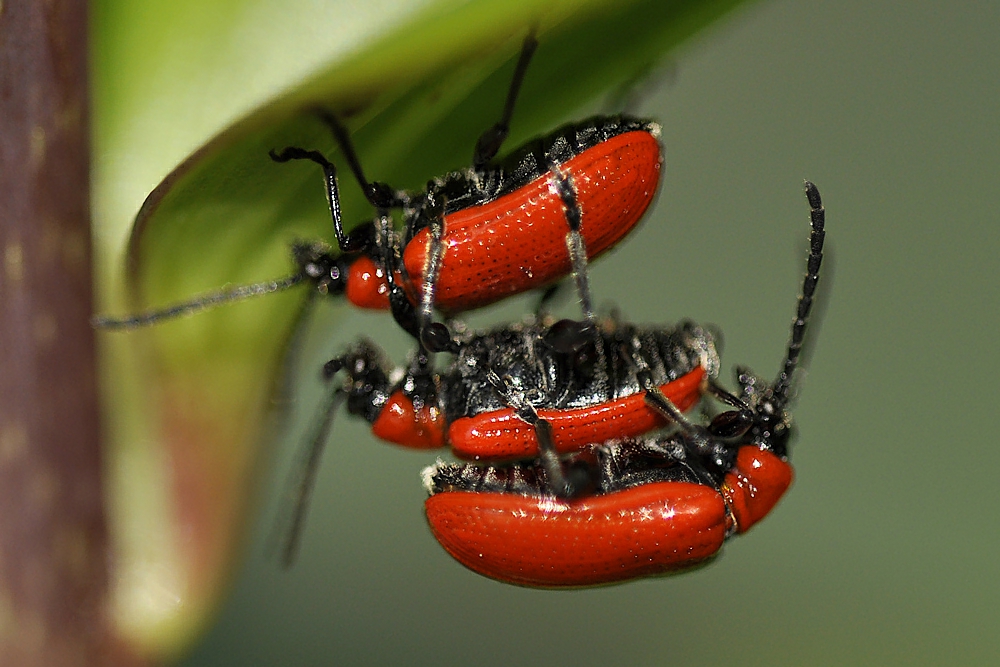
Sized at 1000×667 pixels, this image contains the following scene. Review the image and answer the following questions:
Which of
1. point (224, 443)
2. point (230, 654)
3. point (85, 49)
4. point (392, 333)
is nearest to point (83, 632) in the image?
point (224, 443)

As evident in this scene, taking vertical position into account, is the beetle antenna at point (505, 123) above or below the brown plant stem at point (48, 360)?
above

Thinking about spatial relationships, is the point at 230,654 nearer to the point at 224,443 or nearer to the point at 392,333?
the point at 224,443

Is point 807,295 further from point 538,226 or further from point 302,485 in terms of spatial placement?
point 302,485

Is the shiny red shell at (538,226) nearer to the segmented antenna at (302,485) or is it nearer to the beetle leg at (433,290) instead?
the beetle leg at (433,290)

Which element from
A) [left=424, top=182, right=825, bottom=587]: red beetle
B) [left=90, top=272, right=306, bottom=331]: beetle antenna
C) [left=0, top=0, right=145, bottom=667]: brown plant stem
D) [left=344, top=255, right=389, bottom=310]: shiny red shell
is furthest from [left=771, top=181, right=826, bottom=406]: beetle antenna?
[left=0, top=0, right=145, bottom=667]: brown plant stem

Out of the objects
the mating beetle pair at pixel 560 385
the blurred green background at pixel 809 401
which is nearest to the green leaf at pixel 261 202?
the mating beetle pair at pixel 560 385

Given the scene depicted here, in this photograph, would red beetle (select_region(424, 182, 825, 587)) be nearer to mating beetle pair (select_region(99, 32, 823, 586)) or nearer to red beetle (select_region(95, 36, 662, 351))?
mating beetle pair (select_region(99, 32, 823, 586))

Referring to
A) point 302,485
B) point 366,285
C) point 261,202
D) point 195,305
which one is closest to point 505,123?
point 261,202

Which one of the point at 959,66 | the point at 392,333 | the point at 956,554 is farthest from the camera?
the point at 392,333
